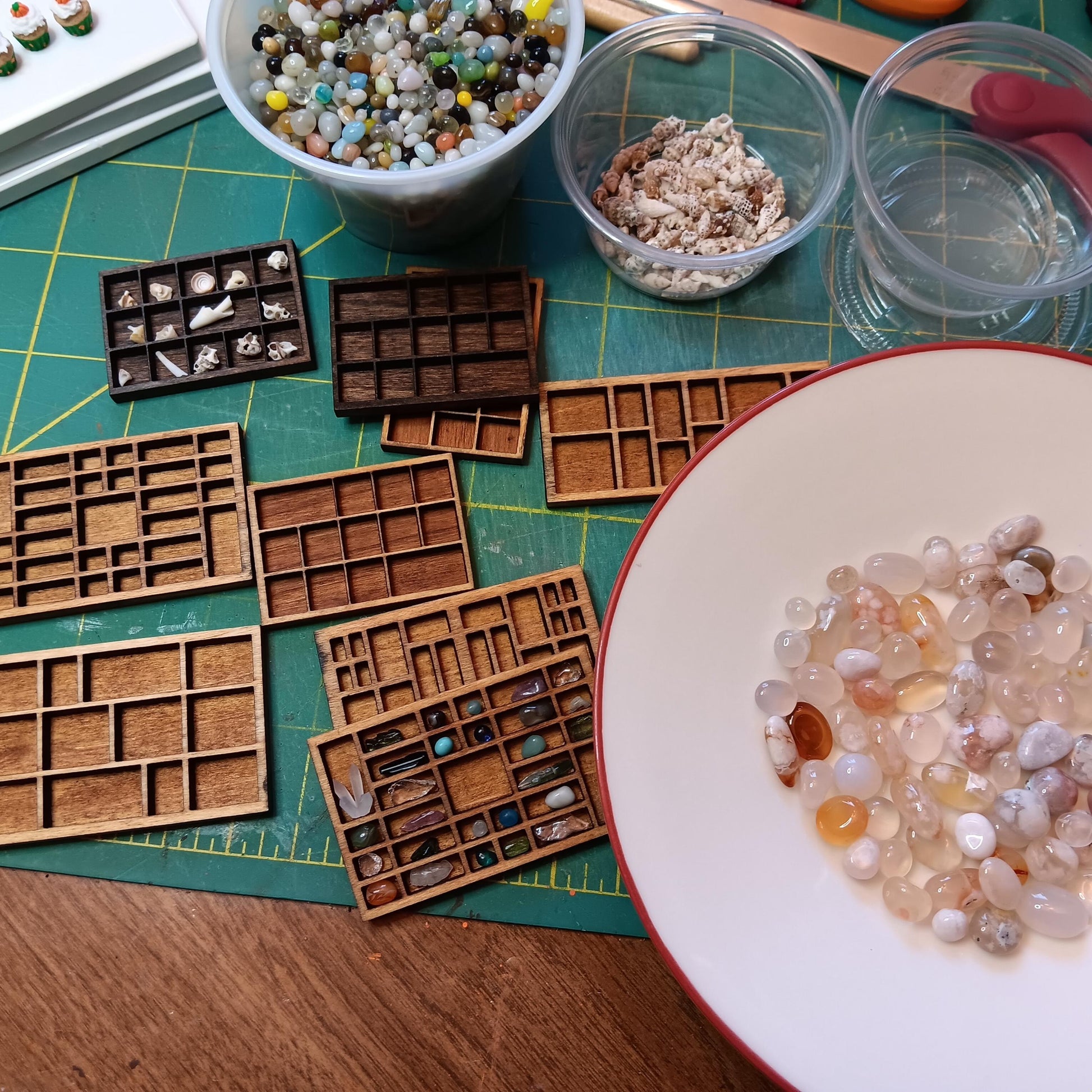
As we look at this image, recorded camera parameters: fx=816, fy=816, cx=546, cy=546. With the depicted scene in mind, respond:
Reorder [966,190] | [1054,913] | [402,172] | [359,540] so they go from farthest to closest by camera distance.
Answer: [966,190] < [359,540] < [402,172] < [1054,913]

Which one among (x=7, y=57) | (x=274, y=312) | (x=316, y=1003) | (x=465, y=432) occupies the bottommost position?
(x=316, y=1003)

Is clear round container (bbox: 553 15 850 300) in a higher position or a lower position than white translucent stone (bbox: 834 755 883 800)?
higher

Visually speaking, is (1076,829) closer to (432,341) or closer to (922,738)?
(922,738)

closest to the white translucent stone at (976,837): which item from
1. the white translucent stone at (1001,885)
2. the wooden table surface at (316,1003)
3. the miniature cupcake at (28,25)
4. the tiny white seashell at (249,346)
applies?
the white translucent stone at (1001,885)

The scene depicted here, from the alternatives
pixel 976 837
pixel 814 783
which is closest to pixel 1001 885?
pixel 976 837

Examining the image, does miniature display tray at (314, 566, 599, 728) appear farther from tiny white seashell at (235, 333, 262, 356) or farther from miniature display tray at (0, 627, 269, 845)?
tiny white seashell at (235, 333, 262, 356)

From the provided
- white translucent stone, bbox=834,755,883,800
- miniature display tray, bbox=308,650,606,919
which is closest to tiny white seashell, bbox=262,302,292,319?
miniature display tray, bbox=308,650,606,919
